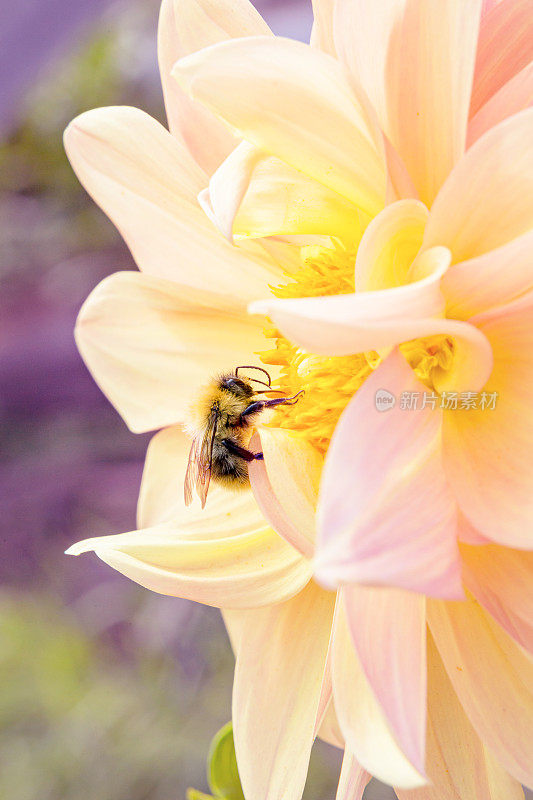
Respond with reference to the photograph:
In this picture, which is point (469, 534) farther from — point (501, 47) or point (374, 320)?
point (501, 47)

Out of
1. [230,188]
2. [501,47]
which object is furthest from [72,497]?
[501,47]

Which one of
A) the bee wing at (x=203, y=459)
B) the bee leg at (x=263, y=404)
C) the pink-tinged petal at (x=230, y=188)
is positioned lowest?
the bee wing at (x=203, y=459)

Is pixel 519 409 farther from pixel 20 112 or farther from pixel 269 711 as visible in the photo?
pixel 20 112

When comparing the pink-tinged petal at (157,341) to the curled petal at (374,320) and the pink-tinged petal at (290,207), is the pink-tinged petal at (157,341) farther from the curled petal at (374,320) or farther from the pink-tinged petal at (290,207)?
the curled petal at (374,320)

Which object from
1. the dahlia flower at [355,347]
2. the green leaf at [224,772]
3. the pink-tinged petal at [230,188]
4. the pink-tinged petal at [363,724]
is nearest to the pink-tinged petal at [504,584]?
the dahlia flower at [355,347]

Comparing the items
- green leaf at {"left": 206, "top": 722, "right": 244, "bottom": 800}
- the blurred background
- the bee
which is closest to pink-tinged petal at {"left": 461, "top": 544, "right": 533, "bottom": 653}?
the bee

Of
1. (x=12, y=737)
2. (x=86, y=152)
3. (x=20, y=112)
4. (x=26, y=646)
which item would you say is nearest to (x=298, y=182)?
(x=86, y=152)

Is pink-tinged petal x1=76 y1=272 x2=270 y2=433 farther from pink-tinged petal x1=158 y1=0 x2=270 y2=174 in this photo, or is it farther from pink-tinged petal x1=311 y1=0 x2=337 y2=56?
pink-tinged petal x1=311 y1=0 x2=337 y2=56
